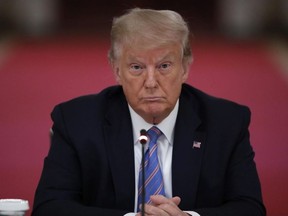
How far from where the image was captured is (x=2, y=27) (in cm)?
610

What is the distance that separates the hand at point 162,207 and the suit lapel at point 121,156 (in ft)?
0.69

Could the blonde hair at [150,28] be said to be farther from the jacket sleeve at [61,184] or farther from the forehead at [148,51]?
the jacket sleeve at [61,184]

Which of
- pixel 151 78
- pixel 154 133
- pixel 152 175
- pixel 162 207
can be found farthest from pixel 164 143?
pixel 162 207

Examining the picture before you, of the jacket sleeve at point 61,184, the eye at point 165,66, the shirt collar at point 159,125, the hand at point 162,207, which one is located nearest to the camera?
the hand at point 162,207

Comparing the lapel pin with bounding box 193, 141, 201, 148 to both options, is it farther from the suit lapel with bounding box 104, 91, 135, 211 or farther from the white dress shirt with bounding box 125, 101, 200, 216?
the suit lapel with bounding box 104, 91, 135, 211

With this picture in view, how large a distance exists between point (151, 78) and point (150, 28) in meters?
0.17

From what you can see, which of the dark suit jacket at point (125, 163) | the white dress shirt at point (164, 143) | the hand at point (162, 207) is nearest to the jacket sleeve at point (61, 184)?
the dark suit jacket at point (125, 163)

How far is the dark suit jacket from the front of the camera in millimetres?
3248

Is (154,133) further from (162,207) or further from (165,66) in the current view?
(162,207)

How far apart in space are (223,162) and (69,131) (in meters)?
0.57

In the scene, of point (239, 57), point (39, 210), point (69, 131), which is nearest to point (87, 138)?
point (69, 131)

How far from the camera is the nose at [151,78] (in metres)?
3.18

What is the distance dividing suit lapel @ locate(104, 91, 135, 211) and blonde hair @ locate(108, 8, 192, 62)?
0.28m

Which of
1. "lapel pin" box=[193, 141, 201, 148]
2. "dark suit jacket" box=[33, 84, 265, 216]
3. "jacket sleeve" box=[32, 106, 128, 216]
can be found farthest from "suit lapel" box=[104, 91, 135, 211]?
"lapel pin" box=[193, 141, 201, 148]
